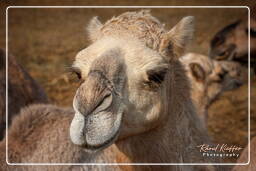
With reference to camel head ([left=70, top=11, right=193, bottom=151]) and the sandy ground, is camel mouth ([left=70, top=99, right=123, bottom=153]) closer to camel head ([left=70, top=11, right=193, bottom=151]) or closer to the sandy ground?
camel head ([left=70, top=11, right=193, bottom=151])

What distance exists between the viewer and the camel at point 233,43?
15.9 ft

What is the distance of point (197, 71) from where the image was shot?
463 cm

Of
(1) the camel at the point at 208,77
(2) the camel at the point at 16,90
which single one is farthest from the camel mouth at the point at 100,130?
(1) the camel at the point at 208,77

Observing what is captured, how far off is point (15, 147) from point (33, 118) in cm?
22

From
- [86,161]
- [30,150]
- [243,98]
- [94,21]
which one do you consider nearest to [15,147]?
Answer: [30,150]

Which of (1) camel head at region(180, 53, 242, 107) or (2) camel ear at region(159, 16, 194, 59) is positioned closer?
(2) camel ear at region(159, 16, 194, 59)

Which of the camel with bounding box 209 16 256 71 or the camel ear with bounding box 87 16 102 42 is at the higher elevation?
the camel ear with bounding box 87 16 102 42

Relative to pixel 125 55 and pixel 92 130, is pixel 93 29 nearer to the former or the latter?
pixel 125 55

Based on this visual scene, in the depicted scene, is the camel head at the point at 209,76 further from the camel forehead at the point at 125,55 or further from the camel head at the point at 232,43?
the camel forehead at the point at 125,55

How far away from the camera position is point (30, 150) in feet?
9.68

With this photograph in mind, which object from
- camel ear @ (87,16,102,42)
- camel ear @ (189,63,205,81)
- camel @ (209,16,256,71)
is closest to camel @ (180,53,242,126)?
camel ear @ (189,63,205,81)

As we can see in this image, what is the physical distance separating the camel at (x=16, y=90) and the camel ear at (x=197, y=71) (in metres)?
1.29

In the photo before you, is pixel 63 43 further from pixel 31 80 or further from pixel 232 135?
pixel 232 135

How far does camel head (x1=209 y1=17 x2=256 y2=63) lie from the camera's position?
15.9ft
